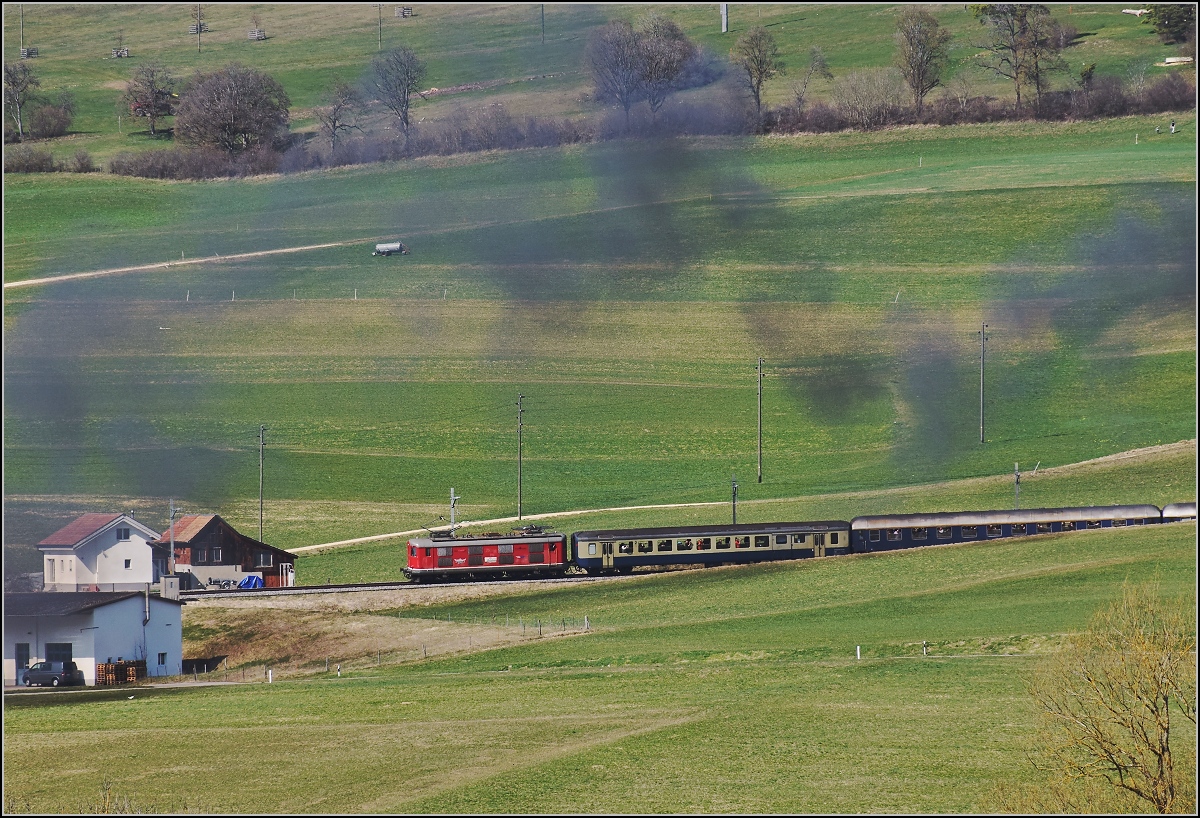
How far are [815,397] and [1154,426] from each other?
92.3 feet

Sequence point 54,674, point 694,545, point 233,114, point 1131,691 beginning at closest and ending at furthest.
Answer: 1. point 1131,691
2. point 54,674
3. point 694,545
4. point 233,114

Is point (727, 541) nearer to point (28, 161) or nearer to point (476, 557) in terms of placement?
point (476, 557)

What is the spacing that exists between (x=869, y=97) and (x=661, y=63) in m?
30.2

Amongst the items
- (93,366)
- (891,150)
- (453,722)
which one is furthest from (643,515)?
(891,150)

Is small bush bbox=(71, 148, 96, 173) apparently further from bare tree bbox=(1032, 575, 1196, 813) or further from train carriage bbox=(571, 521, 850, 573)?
bare tree bbox=(1032, 575, 1196, 813)

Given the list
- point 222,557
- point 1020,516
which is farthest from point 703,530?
point 222,557

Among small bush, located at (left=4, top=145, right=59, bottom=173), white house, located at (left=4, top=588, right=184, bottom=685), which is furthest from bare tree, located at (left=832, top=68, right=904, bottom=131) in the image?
white house, located at (left=4, top=588, right=184, bottom=685)

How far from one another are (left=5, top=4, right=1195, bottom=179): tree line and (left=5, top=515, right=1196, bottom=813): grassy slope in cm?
10943

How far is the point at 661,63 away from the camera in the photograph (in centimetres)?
17412

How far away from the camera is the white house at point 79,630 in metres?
69.6

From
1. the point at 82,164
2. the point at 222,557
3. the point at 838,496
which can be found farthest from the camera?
the point at 82,164

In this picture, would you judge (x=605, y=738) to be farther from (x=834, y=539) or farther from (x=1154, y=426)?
(x=1154, y=426)

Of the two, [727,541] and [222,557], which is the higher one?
[727,541]

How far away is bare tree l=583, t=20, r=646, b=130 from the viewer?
568 ft
